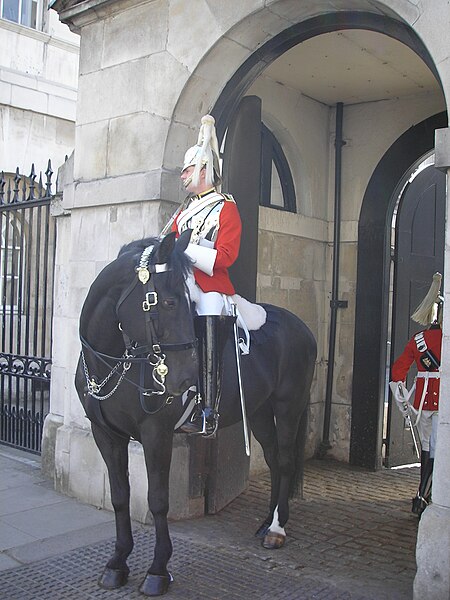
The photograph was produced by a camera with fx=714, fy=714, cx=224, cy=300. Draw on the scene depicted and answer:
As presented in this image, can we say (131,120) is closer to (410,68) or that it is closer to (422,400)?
(410,68)

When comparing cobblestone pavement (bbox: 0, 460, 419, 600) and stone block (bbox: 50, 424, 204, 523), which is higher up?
stone block (bbox: 50, 424, 204, 523)

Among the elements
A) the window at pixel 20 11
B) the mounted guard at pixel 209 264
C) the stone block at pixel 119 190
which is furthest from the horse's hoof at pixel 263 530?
the window at pixel 20 11

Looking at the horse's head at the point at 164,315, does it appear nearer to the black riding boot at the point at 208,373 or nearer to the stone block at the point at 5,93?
the black riding boot at the point at 208,373

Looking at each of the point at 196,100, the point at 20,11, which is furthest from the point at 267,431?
the point at 20,11

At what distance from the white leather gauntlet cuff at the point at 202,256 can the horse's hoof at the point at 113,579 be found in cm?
187

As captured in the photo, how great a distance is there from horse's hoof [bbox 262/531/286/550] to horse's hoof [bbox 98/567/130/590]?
111cm

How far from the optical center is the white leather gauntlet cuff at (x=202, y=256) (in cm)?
426

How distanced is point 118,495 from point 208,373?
3.00 ft

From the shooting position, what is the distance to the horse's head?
3729mm

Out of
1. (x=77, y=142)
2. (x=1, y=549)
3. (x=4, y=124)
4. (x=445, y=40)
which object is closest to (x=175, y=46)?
(x=77, y=142)

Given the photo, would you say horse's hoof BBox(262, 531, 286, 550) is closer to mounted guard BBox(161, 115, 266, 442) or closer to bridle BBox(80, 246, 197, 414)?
mounted guard BBox(161, 115, 266, 442)

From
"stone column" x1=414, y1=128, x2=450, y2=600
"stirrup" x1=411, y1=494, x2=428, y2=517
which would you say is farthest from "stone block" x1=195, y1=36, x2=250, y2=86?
"stirrup" x1=411, y1=494, x2=428, y2=517

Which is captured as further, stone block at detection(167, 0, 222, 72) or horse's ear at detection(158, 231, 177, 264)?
stone block at detection(167, 0, 222, 72)

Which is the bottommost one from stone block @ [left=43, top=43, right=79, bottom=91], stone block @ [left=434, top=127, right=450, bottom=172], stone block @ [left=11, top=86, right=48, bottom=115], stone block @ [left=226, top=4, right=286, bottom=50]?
stone block @ [left=434, top=127, right=450, bottom=172]
